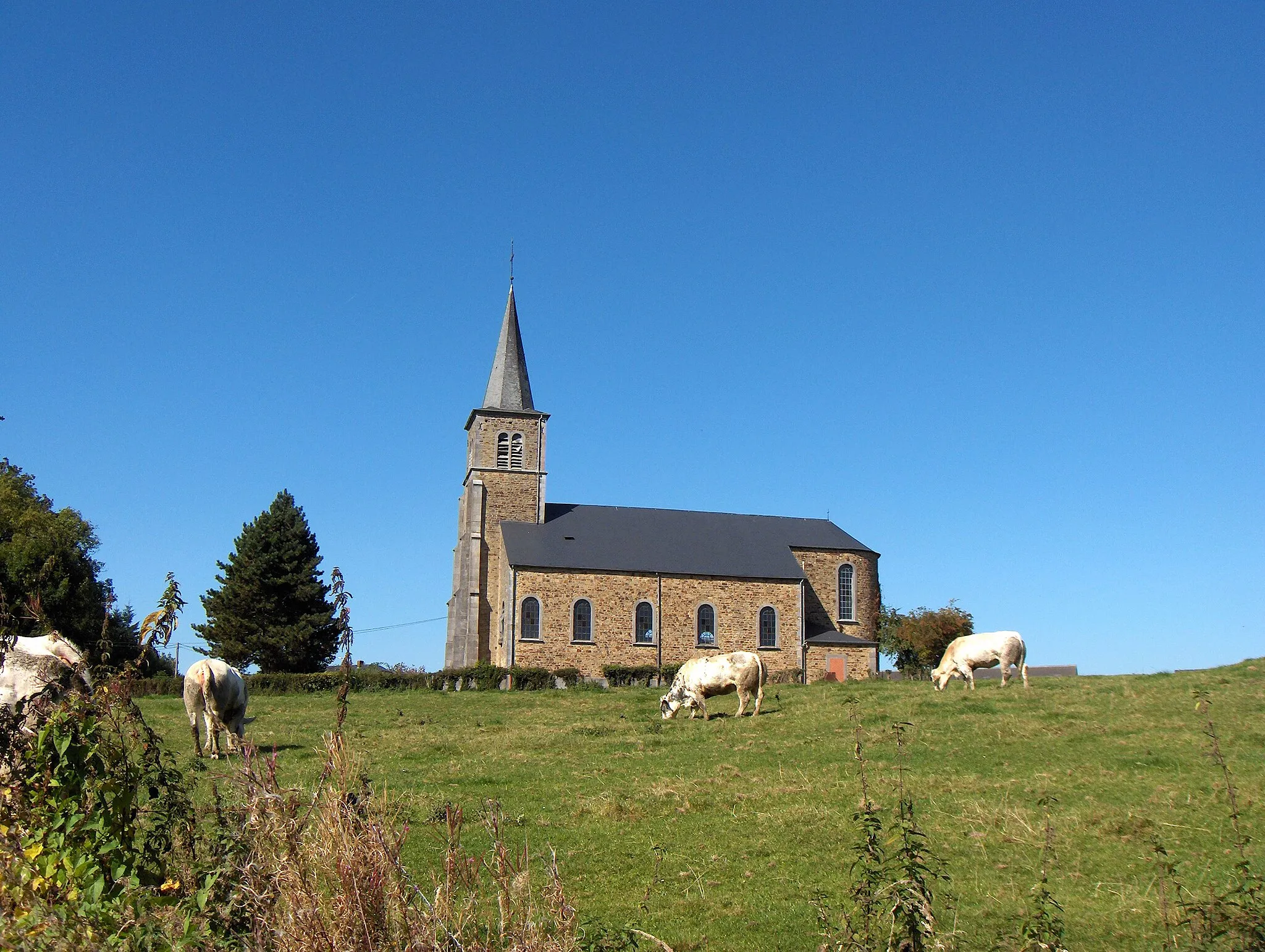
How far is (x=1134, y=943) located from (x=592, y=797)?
283 inches

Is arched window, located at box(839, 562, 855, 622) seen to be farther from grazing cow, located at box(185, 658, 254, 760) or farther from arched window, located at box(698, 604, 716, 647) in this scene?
grazing cow, located at box(185, 658, 254, 760)

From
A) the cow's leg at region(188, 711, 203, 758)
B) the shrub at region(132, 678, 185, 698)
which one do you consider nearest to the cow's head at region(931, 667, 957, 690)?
the cow's leg at region(188, 711, 203, 758)

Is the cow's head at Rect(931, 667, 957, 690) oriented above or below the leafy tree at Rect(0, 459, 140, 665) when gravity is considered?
below

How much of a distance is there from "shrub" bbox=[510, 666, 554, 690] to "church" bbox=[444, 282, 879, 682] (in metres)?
4.23

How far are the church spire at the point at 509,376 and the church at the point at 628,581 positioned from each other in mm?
131

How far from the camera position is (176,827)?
5777 mm

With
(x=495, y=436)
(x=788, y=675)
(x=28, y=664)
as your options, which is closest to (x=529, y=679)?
(x=788, y=675)

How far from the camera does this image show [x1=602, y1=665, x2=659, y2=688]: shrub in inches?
1762

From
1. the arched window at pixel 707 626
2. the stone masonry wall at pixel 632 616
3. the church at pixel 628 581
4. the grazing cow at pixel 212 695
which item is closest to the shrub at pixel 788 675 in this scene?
the church at pixel 628 581

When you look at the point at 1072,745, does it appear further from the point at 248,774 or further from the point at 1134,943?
the point at 248,774

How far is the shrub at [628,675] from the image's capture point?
44.8m

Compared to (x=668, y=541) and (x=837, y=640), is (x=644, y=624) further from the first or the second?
(x=837, y=640)

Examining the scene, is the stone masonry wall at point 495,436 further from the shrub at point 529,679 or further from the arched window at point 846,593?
the arched window at point 846,593

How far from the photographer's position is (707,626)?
161ft
